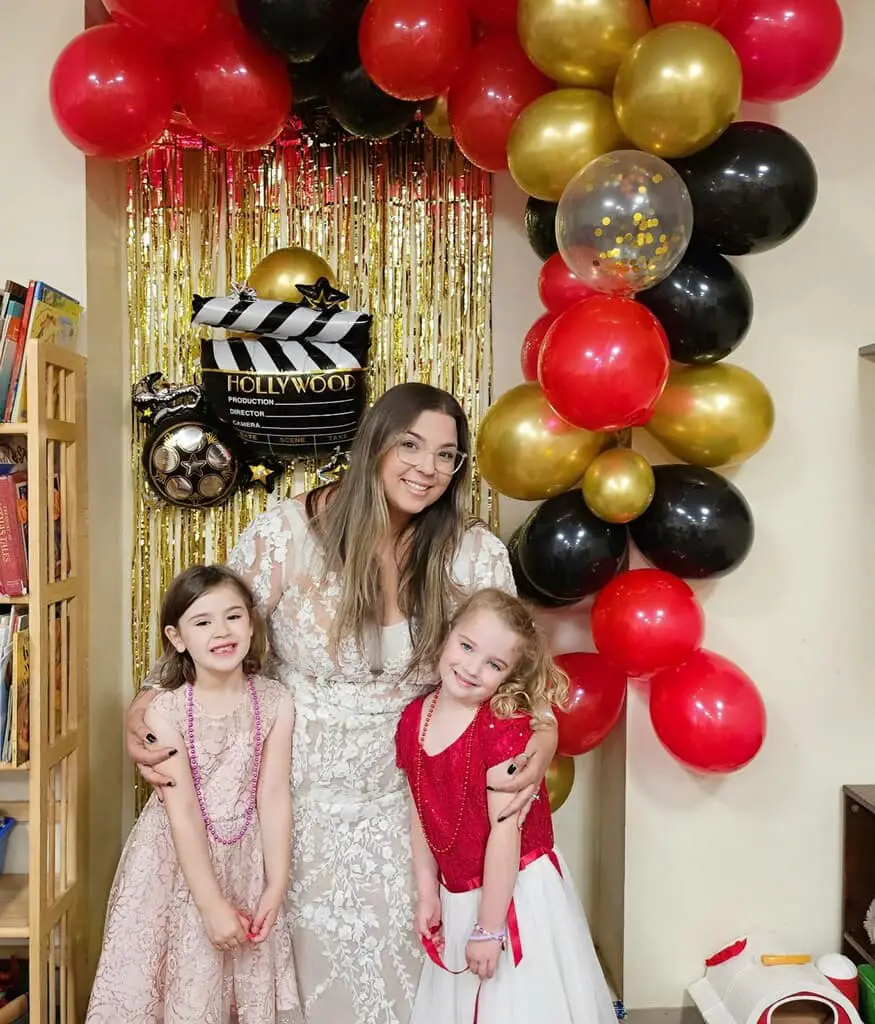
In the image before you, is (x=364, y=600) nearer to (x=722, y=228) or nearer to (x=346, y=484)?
(x=346, y=484)

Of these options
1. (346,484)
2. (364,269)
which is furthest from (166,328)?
(346,484)

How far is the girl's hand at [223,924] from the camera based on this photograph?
1604mm

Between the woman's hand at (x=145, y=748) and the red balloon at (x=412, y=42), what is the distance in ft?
4.28

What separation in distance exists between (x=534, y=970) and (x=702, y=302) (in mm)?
1279

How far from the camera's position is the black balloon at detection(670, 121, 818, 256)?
165 centimetres

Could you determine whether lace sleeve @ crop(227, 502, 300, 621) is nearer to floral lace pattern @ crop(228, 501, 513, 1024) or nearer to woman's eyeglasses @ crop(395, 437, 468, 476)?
floral lace pattern @ crop(228, 501, 513, 1024)

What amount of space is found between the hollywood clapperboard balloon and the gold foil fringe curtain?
0.74 ft

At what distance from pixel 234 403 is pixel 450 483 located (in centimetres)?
66

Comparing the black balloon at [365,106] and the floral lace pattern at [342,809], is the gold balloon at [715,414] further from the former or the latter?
the black balloon at [365,106]

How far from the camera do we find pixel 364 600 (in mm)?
1730

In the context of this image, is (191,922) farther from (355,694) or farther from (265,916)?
(355,694)

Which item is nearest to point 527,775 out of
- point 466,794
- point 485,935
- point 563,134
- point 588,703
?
point 466,794

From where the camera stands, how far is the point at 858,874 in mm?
2066

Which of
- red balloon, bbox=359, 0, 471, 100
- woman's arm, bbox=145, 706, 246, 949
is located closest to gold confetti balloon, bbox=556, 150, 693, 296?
red balloon, bbox=359, 0, 471, 100
